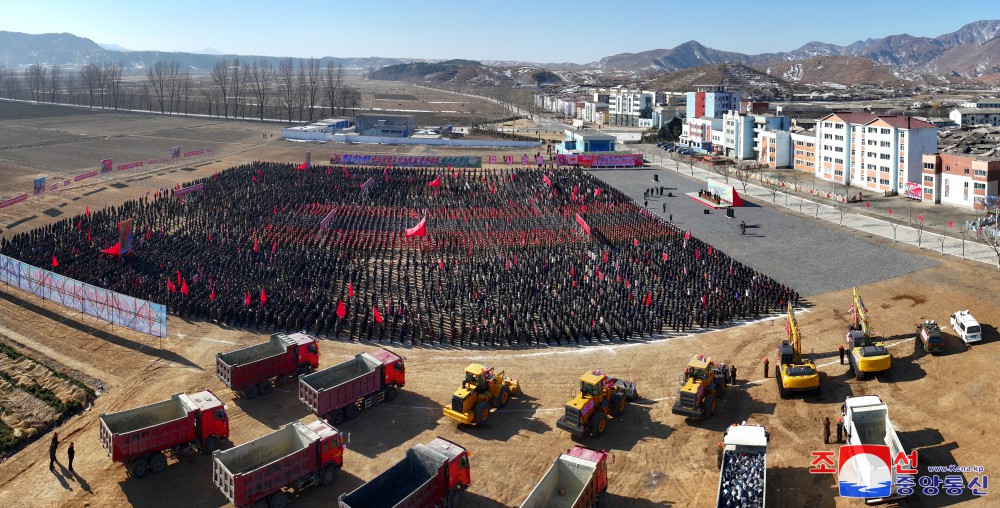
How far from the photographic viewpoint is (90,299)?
25672 millimetres

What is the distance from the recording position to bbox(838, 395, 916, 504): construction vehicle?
14.3 metres

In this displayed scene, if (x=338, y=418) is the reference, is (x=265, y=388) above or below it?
above

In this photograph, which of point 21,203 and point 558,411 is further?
point 21,203

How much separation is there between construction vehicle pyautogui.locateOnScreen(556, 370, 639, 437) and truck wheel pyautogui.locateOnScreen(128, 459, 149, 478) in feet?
30.8

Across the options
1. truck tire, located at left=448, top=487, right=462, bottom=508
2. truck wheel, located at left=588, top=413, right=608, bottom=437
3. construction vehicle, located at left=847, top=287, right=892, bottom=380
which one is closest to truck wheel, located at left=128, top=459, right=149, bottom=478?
truck tire, located at left=448, top=487, right=462, bottom=508

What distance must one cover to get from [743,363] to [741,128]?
5234cm

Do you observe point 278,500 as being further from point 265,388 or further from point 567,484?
point 265,388

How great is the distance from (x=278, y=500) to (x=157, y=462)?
11.3ft

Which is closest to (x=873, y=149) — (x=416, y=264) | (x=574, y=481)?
(x=416, y=264)

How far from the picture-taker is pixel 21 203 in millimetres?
47406

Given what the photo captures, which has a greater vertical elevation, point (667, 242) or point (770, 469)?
point (667, 242)

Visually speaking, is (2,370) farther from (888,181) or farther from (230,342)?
(888,181)

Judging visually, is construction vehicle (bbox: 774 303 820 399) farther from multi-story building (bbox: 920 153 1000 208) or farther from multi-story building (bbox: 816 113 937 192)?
multi-story building (bbox: 816 113 937 192)

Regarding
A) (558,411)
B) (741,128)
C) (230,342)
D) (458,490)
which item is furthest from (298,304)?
(741,128)
